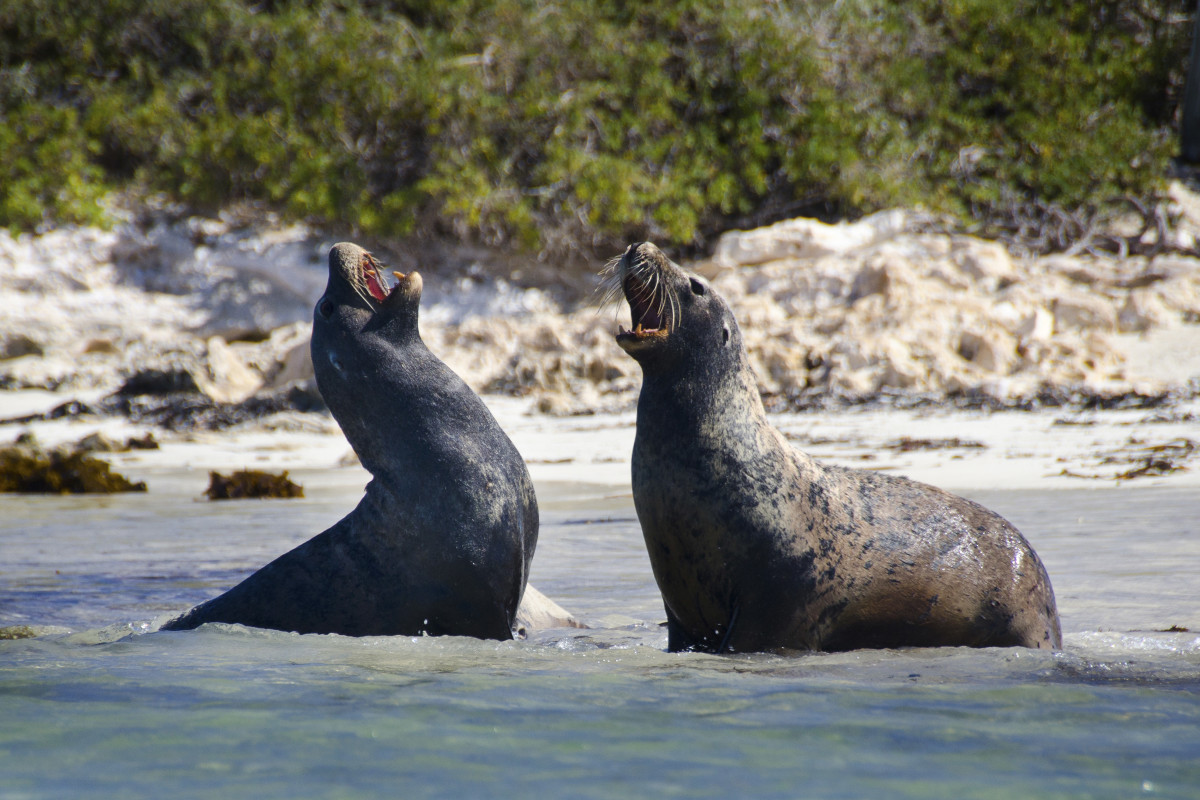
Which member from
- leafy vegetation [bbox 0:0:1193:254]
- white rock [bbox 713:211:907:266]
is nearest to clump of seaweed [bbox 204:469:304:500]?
white rock [bbox 713:211:907:266]

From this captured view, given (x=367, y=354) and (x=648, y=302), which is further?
(x=367, y=354)

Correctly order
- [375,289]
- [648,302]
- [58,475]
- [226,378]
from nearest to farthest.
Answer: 1. [648,302]
2. [375,289]
3. [58,475]
4. [226,378]

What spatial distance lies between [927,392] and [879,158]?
23.8ft

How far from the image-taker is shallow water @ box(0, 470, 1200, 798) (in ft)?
6.88

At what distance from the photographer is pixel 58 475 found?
27.1 ft

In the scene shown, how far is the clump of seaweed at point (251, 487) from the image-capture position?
747 centimetres

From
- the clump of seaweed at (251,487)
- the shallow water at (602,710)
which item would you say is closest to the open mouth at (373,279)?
the shallow water at (602,710)

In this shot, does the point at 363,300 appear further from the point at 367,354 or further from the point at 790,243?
the point at 790,243

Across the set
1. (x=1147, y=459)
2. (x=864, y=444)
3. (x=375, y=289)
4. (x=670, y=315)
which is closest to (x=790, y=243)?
(x=864, y=444)

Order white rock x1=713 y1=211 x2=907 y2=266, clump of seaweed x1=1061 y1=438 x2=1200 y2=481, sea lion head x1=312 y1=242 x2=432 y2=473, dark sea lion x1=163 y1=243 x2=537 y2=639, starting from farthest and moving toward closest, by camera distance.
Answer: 1. white rock x1=713 y1=211 x2=907 y2=266
2. clump of seaweed x1=1061 y1=438 x2=1200 y2=481
3. sea lion head x1=312 y1=242 x2=432 y2=473
4. dark sea lion x1=163 y1=243 x2=537 y2=639

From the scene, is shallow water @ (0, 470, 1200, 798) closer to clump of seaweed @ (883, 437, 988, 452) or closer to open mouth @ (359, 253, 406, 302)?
open mouth @ (359, 253, 406, 302)

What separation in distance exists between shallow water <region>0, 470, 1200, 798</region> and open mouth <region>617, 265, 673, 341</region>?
864 mm

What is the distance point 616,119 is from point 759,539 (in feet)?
49.1

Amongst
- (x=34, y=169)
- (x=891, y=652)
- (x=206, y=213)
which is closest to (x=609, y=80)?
(x=206, y=213)
